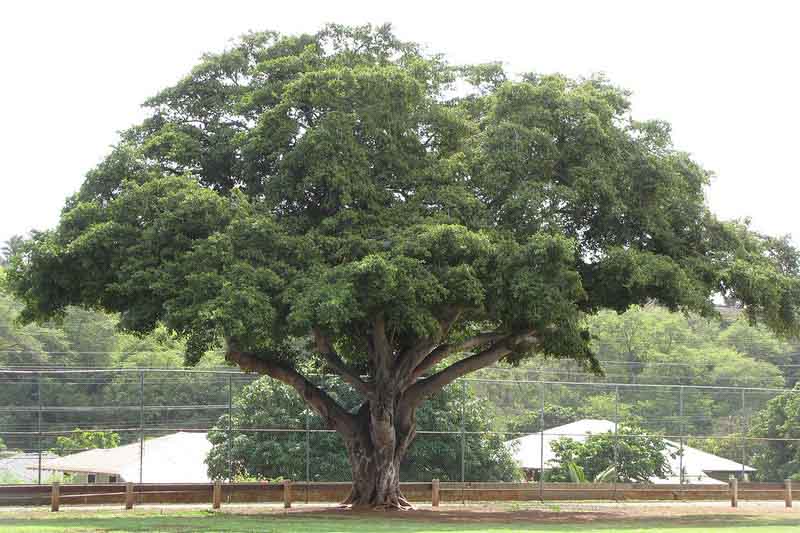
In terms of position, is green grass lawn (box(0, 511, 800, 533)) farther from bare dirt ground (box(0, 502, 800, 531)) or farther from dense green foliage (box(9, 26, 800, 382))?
dense green foliage (box(9, 26, 800, 382))

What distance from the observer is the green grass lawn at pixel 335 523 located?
22.7 meters

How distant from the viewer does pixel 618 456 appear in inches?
1711

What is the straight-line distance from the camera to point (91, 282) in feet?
91.4

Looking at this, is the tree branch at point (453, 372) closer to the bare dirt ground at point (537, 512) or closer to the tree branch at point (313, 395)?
the tree branch at point (313, 395)

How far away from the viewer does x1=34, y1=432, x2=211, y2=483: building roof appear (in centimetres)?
4303

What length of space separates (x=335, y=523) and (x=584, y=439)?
23428 millimetres

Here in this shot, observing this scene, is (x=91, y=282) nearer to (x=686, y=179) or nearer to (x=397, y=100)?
(x=397, y=100)

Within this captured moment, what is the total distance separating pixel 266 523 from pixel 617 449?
2174 centimetres

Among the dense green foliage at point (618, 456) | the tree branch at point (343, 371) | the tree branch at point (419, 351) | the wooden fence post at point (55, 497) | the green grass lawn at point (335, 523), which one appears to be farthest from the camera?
the dense green foliage at point (618, 456)

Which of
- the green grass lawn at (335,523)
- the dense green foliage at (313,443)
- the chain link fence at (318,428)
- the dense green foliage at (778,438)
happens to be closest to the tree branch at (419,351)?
the green grass lawn at (335,523)

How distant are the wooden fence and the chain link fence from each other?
927 mm

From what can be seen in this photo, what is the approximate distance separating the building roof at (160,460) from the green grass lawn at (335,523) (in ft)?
46.9

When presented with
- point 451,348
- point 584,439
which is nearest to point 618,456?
point 584,439

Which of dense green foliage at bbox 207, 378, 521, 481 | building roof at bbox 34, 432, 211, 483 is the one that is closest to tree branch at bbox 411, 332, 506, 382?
dense green foliage at bbox 207, 378, 521, 481
